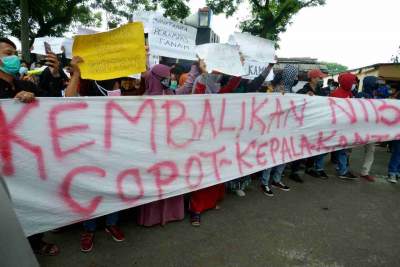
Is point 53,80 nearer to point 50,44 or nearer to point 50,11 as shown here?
point 50,44

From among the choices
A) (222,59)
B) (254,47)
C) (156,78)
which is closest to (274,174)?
(254,47)

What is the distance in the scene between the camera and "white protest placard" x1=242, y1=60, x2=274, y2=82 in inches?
177

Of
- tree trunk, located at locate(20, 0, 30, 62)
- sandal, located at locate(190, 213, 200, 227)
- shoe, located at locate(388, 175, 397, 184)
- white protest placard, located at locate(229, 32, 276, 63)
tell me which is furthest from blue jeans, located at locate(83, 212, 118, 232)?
tree trunk, located at locate(20, 0, 30, 62)

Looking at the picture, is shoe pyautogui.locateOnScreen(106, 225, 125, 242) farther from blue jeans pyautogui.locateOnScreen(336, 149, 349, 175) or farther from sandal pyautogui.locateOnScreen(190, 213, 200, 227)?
blue jeans pyautogui.locateOnScreen(336, 149, 349, 175)

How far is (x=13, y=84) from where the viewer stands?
2705 mm

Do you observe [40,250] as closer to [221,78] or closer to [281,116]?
[221,78]

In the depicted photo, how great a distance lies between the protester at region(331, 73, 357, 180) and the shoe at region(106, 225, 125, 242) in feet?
12.9

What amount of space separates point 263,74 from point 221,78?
611 millimetres

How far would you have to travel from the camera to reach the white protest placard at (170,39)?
4266mm

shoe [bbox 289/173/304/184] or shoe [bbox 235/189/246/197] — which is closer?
shoe [bbox 235/189/246/197]

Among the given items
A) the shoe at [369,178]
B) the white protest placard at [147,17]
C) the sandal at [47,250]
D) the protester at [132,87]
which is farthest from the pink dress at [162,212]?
the shoe at [369,178]

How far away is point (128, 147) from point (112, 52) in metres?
0.85

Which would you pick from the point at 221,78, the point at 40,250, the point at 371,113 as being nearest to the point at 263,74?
the point at 221,78

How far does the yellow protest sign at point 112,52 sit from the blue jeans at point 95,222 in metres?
1.33
